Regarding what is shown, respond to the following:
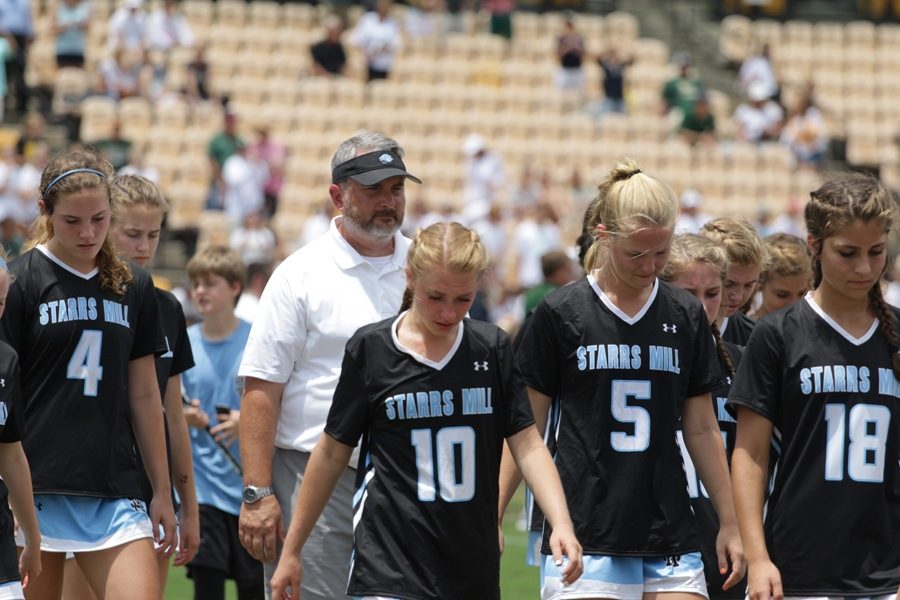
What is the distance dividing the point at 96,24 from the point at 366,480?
17.9 meters

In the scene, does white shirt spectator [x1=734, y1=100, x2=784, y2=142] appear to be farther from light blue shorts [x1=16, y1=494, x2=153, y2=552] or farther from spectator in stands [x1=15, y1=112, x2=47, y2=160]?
light blue shorts [x1=16, y1=494, x2=153, y2=552]

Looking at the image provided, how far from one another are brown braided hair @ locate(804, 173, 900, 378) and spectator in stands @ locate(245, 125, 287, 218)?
46.2ft

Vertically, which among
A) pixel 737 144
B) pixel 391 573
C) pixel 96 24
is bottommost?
Answer: pixel 391 573

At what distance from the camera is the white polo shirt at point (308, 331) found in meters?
5.48

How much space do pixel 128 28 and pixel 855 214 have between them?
54.6 feet

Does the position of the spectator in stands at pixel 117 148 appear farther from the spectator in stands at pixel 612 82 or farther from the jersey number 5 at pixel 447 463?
the jersey number 5 at pixel 447 463

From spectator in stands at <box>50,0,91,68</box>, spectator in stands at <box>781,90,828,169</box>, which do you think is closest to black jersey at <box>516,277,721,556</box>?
spectator in stands at <box>50,0,91,68</box>

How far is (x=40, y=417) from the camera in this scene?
5.22 meters

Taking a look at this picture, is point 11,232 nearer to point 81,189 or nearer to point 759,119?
point 81,189

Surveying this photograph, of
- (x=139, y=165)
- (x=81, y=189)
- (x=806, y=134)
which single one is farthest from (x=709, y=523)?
(x=806, y=134)

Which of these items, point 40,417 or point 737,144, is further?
point 737,144

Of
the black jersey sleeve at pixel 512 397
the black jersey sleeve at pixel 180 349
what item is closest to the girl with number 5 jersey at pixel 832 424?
the black jersey sleeve at pixel 512 397

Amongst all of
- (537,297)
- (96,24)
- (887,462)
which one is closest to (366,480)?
(887,462)

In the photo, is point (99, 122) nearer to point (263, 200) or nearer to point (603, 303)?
point (263, 200)
